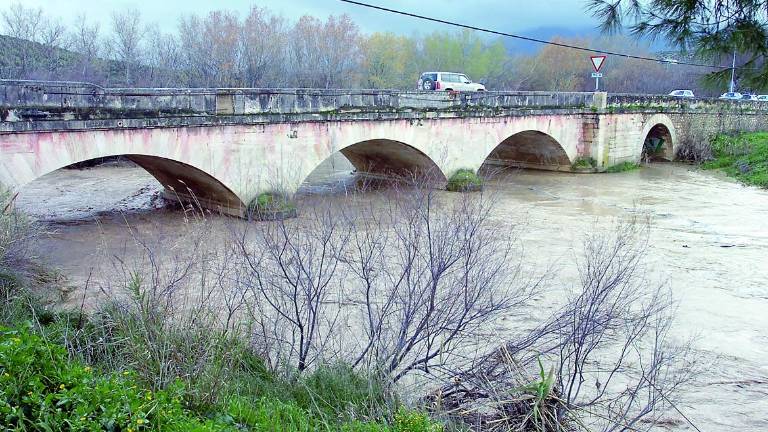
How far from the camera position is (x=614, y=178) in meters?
22.4

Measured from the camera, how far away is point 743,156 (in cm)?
2475

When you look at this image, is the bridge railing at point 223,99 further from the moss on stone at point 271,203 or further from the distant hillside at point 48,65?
the distant hillside at point 48,65

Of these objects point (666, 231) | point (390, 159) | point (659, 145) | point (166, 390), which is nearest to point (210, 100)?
point (390, 159)

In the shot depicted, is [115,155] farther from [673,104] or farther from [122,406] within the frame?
[673,104]

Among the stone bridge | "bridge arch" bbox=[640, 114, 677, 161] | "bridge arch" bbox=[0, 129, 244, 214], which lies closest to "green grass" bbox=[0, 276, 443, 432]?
"bridge arch" bbox=[0, 129, 244, 214]

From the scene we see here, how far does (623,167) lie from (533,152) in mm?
3401

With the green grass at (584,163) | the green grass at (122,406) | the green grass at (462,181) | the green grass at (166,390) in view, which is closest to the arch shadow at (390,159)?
the green grass at (462,181)

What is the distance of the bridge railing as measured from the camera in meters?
11.1

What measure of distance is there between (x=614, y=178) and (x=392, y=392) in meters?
19.1

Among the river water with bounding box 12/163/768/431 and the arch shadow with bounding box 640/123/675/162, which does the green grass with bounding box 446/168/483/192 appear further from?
the arch shadow with bounding box 640/123/675/162

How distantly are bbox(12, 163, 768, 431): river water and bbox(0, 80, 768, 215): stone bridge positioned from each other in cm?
122

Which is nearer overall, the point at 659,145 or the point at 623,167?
the point at 623,167

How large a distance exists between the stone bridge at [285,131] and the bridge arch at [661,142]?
161 centimetres

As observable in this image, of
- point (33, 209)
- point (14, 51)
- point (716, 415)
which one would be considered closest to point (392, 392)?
point (716, 415)
